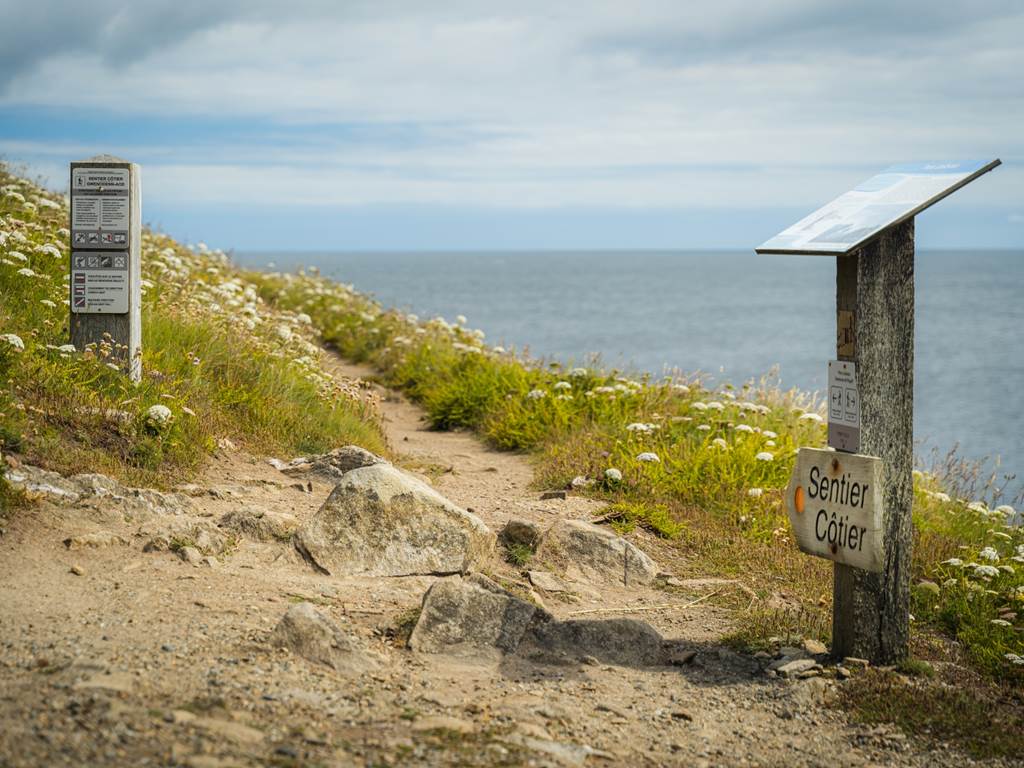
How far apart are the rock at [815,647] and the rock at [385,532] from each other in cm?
216

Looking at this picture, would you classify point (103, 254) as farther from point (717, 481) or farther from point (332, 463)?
point (717, 481)

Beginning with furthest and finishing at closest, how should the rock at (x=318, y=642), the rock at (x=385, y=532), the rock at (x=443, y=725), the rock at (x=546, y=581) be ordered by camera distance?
the rock at (x=546, y=581), the rock at (x=385, y=532), the rock at (x=318, y=642), the rock at (x=443, y=725)

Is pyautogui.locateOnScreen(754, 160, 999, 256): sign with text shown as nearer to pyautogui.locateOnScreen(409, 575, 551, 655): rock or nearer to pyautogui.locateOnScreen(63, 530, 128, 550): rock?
pyautogui.locateOnScreen(409, 575, 551, 655): rock

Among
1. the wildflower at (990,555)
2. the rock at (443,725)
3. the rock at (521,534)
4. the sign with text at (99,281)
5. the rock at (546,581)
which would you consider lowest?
the rock at (546,581)

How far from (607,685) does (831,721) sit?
110 centimetres

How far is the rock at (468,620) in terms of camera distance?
5145 mm

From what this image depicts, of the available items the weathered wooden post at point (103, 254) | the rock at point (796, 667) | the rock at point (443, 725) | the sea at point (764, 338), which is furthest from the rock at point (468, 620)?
the sea at point (764, 338)

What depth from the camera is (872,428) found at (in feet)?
17.1

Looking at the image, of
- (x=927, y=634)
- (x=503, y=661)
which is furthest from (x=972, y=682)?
(x=503, y=661)

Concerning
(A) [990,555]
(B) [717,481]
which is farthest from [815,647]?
(B) [717,481]

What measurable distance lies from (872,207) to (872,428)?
1.21 m

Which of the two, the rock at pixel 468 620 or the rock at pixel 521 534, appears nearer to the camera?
the rock at pixel 468 620

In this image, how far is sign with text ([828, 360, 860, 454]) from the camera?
5207mm

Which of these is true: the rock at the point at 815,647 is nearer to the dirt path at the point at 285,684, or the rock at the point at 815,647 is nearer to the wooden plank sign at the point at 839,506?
the dirt path at the point at 285,684
